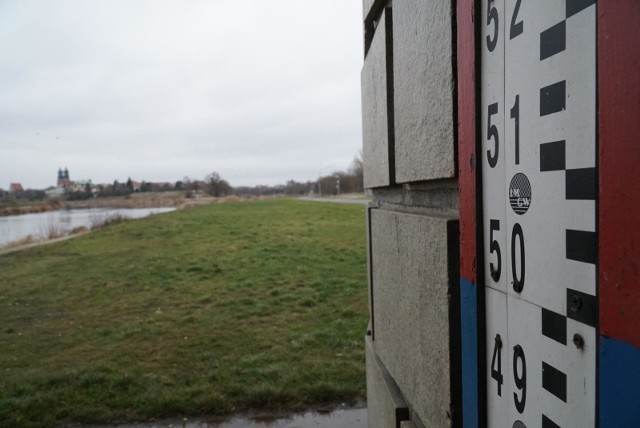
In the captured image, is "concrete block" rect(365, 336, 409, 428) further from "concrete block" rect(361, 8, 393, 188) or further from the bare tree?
the bare tree

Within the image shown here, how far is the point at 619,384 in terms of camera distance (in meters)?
0.68

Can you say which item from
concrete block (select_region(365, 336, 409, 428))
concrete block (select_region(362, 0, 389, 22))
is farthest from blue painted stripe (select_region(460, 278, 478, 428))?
concrete block (select_region(362, 0, 389, 22))

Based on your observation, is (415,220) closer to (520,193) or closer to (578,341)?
(520,193)

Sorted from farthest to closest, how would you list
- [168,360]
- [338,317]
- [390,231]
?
[338,317]
[168,360]
[390,231]

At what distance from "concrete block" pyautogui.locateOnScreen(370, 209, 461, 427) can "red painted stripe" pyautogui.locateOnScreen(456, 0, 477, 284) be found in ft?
0.26

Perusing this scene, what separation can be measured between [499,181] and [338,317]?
18.4ft

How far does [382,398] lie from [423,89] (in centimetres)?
148

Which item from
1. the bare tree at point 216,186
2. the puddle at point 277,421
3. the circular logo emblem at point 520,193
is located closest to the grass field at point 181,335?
the puddle at point 277,421

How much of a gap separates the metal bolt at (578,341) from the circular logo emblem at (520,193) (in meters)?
0.27

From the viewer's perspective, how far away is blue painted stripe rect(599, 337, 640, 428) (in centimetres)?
65

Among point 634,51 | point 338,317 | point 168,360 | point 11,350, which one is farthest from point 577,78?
point 11,350

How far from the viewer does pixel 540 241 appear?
35.6 inches

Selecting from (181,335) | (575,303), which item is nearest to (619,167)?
(575,303)

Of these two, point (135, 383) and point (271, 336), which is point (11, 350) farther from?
point (271, 336)
